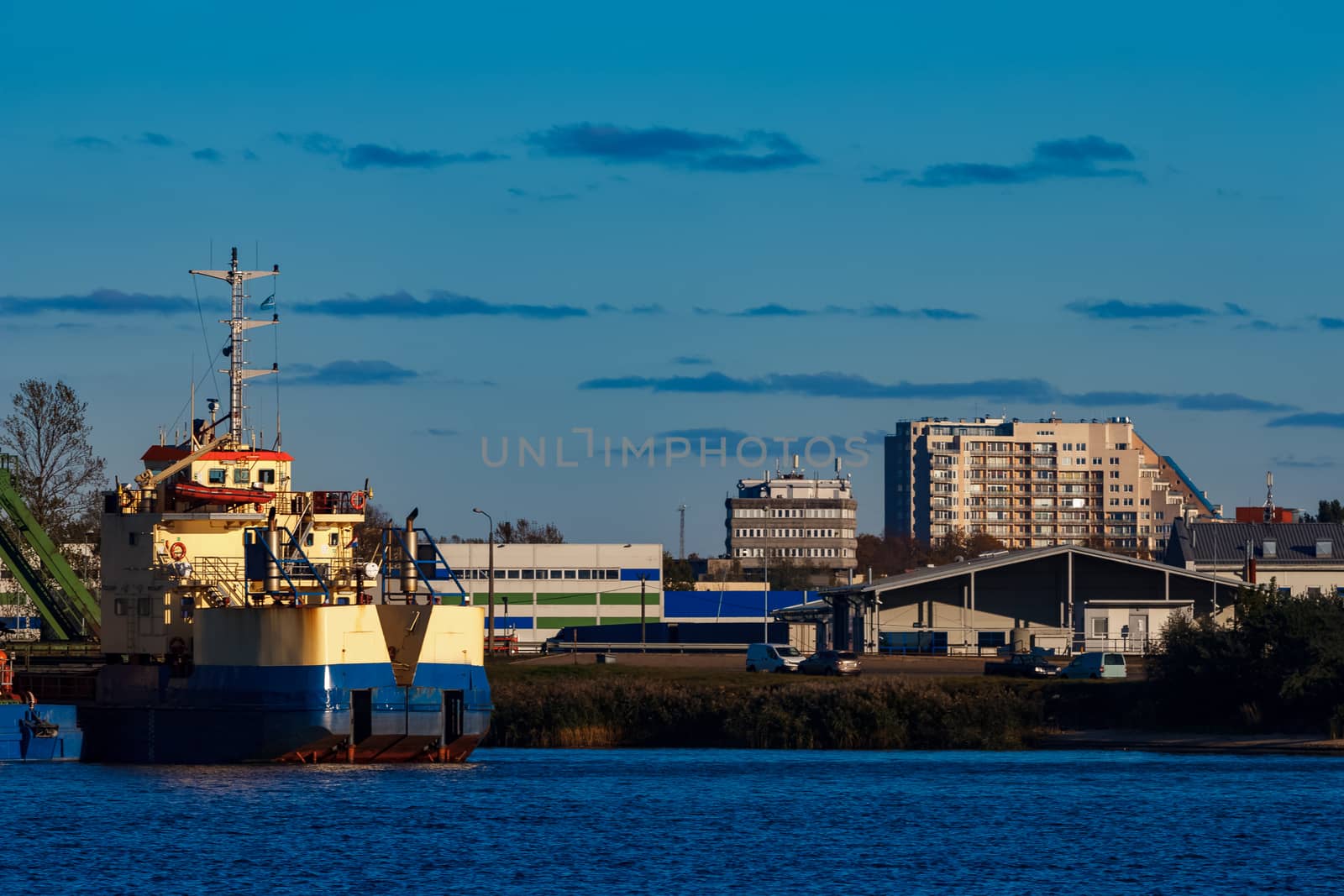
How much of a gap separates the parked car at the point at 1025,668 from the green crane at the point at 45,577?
116 ft

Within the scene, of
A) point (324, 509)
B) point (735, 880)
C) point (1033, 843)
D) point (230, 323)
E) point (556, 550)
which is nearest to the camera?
point (735, 880)

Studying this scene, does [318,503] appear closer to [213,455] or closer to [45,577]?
[213,455]

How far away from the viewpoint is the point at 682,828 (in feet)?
158

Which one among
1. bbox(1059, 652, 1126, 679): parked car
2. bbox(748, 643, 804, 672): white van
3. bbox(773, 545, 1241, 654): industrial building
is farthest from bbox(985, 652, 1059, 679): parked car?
bbox(773, 545, 1241, 654): industrial building

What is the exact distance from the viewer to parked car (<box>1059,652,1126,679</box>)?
249ft

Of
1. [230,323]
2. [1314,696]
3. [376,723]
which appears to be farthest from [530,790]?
[1314,696]

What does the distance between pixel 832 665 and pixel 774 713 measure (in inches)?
410

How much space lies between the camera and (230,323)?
218 feet

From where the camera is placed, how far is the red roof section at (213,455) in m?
62.2

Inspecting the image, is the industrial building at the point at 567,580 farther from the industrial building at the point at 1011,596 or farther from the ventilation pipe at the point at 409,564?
the ventilation pipe at the point at 409,564

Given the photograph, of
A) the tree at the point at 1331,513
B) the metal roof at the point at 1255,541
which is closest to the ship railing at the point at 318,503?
the metal roof at the point at 1255,541

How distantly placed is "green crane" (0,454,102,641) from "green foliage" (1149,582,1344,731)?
41.2 meters

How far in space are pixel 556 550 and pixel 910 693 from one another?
273 ft

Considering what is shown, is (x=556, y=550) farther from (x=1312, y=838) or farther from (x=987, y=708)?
(x=1312, y=838)
